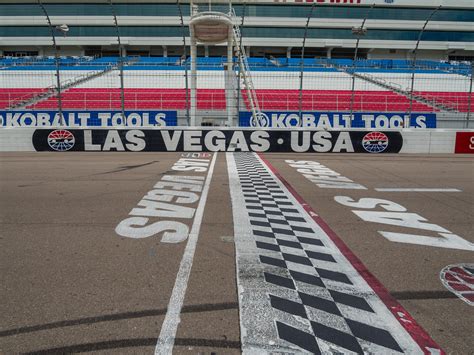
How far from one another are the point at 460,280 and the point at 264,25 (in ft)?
161

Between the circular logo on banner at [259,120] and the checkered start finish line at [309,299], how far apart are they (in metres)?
13.3

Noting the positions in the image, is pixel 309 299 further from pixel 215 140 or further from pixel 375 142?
pixel 375 142

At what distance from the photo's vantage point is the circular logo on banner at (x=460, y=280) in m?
3.07

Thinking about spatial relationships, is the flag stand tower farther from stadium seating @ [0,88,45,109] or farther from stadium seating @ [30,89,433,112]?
stadium seating @ [0,88,45,109]

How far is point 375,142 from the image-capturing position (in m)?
14.3

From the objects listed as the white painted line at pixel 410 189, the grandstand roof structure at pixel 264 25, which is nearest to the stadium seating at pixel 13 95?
the white painted line at pixel 410 189

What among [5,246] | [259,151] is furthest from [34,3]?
[5,246]

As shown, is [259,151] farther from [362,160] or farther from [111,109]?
[111,109]

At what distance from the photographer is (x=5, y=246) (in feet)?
13.3

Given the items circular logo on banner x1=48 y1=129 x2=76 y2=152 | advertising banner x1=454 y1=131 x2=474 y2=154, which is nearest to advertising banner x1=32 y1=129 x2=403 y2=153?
circular logo on banner x1=48 y1=129 x2=76 y2=152

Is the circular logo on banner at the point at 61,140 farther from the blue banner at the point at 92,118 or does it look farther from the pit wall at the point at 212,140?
the blue banner at the point at 92,118

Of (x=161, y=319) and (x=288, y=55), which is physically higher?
(x=288, y=55)

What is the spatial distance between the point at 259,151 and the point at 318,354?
478 inches

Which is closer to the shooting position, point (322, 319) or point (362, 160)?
point (322, 319)
